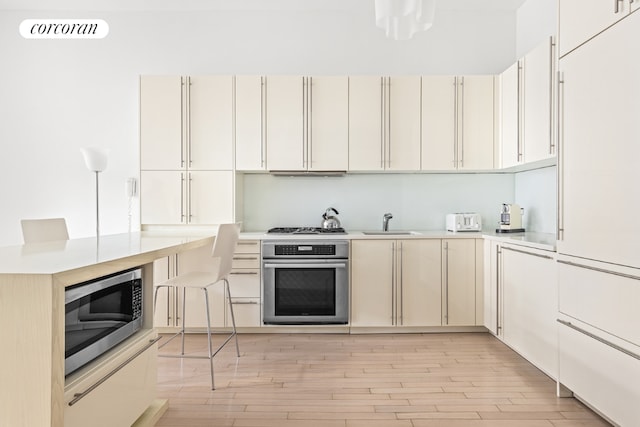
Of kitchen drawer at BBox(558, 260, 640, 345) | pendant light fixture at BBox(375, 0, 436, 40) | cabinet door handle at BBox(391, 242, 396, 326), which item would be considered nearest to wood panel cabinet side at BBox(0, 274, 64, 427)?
pendant light fixture at BBox(375, 0, 436, 40)

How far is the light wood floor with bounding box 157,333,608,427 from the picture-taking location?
230 cm

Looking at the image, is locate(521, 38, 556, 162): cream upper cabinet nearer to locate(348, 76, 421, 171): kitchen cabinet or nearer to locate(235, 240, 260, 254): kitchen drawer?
locate(348, 76, 421, 171): kitchen cabinet

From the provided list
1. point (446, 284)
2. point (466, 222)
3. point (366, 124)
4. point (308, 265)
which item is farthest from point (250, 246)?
point (466, 222)

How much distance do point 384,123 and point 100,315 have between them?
9.48 feet

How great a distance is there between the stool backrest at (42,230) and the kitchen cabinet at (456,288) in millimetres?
2896

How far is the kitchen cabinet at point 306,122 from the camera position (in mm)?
3920

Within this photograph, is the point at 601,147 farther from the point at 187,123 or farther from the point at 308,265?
the point at 187,123

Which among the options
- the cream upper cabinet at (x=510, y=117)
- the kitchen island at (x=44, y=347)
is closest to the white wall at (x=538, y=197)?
the cream upper cabinet at (x=510, y=117)

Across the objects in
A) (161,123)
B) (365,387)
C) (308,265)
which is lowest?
(365,387)

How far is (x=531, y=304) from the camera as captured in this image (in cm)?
293

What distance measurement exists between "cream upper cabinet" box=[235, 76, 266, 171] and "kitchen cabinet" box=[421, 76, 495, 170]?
4.77 ft

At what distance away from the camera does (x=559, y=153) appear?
8.25 ft

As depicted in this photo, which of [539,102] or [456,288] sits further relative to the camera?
[456,288]

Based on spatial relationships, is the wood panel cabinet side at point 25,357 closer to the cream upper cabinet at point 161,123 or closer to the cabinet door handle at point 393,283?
the cream upper cabinet at point 161,123
